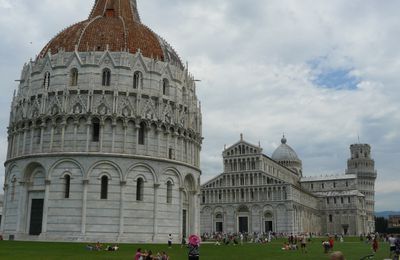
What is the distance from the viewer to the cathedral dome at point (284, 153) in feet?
423

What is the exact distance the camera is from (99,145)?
40.6 metres

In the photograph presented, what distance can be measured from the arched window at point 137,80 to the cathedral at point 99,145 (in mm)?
29

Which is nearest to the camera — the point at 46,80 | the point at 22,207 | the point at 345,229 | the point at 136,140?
the point at 22,207

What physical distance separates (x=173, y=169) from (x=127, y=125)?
6434 mm

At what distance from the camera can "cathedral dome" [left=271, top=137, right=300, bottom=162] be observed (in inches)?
5074

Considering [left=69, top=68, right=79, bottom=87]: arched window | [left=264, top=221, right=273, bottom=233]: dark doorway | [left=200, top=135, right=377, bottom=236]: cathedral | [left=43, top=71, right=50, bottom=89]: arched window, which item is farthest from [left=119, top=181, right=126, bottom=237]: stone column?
[left=264, top=221, right=273, bottom=233]: dark doorway

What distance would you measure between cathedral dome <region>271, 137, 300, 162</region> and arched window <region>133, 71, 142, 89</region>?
296 ft

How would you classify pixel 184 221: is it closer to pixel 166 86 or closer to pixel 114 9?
pixel 166 86

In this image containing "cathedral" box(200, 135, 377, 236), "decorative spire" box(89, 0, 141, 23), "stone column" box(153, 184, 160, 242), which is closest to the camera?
"stone column" box(153, 184, 160, 242)

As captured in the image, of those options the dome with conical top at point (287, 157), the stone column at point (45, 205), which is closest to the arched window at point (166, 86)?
the stone column at point (45, 205)

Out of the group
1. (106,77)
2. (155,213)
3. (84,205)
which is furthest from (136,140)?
(84,205)

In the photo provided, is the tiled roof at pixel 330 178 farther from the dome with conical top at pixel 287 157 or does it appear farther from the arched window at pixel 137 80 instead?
the arched window at pixel 137 80

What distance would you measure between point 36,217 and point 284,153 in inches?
3827

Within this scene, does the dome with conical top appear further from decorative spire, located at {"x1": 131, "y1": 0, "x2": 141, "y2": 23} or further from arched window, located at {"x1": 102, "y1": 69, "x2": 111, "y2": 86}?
arched window, located at {"x1": 102, "y1": 69, "x2": 111, "y2": 86}
